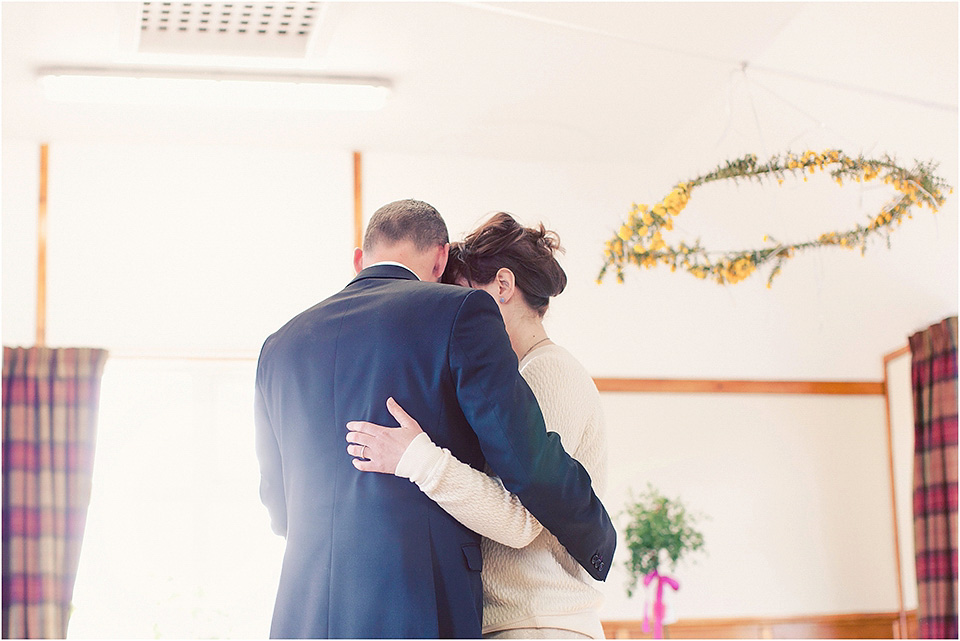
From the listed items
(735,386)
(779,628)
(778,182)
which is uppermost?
(778,182)

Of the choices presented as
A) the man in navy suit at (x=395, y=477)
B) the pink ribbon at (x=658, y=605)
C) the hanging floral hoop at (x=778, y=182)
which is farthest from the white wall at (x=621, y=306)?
the man in navy suit at (x=395, y=477)

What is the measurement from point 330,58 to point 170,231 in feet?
5.08

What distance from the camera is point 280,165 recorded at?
5555mm

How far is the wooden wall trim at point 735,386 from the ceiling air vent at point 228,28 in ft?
7.81

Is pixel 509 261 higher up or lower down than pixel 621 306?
lower down

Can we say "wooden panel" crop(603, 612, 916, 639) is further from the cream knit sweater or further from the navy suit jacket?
the navy suit jacket

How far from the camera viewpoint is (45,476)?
199 inches

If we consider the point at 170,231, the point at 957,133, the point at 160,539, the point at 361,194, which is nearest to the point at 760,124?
the point at 957,133

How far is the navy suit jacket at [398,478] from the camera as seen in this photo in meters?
1.66

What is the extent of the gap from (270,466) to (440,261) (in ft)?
1.56

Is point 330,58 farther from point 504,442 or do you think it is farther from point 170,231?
point 504,442

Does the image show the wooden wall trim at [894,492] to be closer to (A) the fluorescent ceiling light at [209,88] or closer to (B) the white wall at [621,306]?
(B) the white wall at [621,306]

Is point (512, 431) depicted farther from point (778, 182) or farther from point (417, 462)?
point (778, 182)

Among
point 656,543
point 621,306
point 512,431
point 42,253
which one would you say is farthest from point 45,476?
point 512,431
